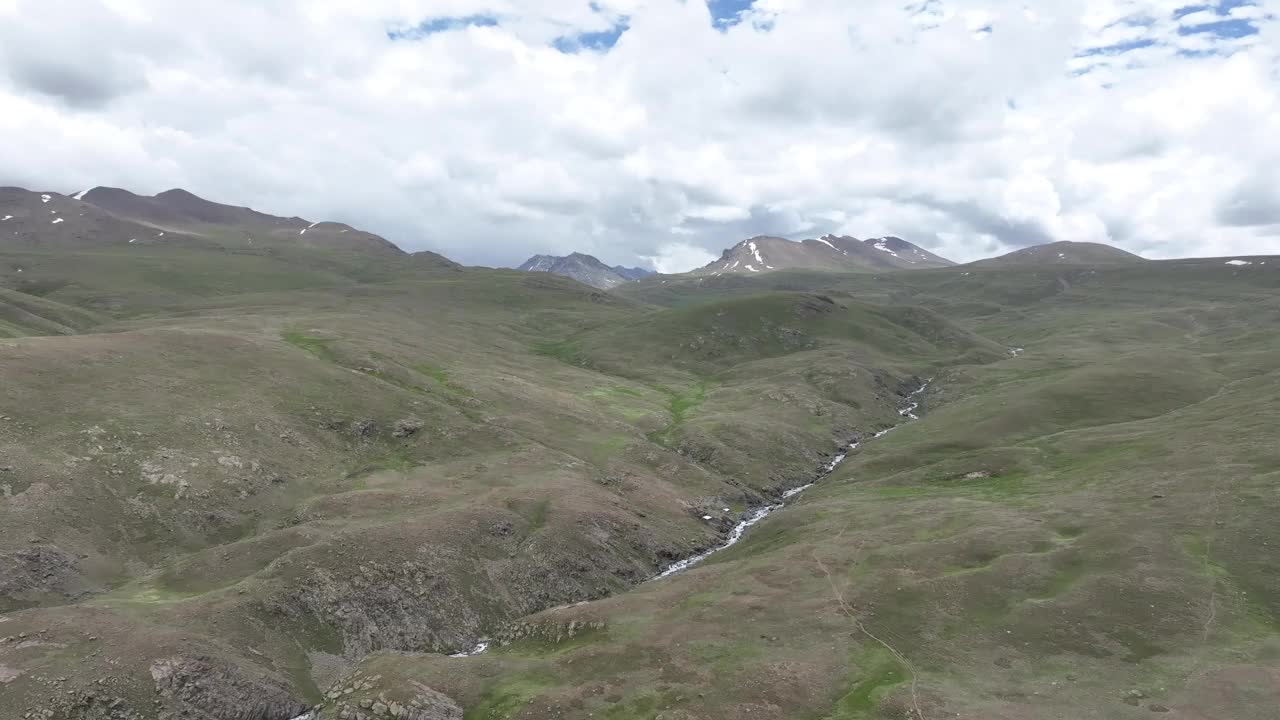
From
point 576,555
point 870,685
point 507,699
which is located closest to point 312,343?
point 576,555

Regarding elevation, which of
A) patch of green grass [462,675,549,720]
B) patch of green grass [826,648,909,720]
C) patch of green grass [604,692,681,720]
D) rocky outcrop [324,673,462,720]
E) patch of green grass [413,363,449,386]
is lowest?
rocky outcrop [324,673,462,720]

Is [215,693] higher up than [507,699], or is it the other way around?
[507,699]

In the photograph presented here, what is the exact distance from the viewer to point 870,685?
4972 centimetres

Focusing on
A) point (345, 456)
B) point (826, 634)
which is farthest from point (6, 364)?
point (826, 634)

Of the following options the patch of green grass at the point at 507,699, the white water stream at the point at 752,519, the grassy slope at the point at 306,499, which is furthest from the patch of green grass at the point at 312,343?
the patch of green grass at the point at 507,699

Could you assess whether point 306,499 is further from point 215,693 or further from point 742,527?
point 742,527

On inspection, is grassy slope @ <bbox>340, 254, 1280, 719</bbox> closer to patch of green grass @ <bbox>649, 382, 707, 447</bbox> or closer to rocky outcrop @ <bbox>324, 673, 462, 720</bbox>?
rocky outcrop @ <bbox>324, 673, 462, 720</bbox>

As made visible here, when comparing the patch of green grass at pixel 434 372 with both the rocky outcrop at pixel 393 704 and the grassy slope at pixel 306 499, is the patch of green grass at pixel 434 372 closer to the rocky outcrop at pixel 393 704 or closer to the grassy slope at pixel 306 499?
the grassy slope at pixel 306 499

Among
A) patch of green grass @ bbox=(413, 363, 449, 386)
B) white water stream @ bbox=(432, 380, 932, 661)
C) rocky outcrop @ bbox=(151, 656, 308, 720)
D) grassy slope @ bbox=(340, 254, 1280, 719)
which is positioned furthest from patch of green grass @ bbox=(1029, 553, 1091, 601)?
patch of green grass @ bbox=(413, 363, 449, 386)

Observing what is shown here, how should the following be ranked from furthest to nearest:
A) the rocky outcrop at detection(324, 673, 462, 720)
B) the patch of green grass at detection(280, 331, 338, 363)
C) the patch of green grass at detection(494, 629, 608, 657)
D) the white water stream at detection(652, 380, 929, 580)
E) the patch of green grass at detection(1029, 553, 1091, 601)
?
the patch of green grass at detection(280, 331, 338, 363)
the white water stream at detection(652, 380, 929, 580)
the patch of green grass at detection(494, 629, 608, 657)
the patch of green grass at detection(1029, 553, 1091, 601)
the rocky outcrop at detection(324, 673, 462, 720)

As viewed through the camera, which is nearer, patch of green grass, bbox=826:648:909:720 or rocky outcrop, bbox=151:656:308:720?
patch of green grass, bbox=826:648:909:720

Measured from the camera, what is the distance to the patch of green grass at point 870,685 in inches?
1836

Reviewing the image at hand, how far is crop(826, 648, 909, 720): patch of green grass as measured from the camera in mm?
46641

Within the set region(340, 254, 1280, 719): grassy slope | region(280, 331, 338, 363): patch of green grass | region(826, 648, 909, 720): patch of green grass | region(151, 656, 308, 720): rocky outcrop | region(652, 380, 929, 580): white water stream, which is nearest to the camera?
region(826, 648, 909, 720): patch of green grass
